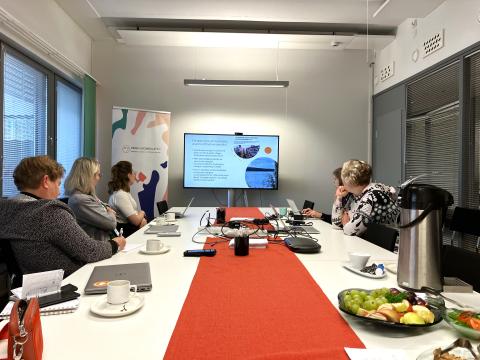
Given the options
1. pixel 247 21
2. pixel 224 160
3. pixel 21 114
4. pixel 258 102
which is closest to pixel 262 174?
pixel 224 160

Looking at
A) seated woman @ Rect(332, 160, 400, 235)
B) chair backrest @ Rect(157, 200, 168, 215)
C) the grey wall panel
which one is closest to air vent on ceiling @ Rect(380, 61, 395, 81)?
the grey wall panel

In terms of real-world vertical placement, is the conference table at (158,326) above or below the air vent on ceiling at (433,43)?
below

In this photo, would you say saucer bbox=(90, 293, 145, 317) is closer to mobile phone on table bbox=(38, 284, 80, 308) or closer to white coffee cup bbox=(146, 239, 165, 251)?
mobile phone on table bbox=(38, 284, 80, 308)

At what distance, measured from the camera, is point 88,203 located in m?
2.44

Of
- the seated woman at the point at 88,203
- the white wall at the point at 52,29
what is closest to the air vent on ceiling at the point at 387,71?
the seated woman at the point at 88,203

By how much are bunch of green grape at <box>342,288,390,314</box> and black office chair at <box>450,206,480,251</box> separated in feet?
8.49

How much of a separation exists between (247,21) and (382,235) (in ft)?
12.7

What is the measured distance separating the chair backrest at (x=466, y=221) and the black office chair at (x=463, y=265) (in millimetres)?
1715

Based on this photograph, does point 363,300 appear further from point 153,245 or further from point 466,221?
point 466,221

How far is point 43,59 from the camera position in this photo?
4223 millimetres

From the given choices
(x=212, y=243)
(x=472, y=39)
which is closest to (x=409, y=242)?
(x=212, y=243)

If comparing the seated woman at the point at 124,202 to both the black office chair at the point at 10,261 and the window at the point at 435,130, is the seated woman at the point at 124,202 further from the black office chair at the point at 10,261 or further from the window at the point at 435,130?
the window at the point at 435,130

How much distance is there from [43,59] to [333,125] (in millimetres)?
4205

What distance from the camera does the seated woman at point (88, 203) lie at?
245 centimetres
